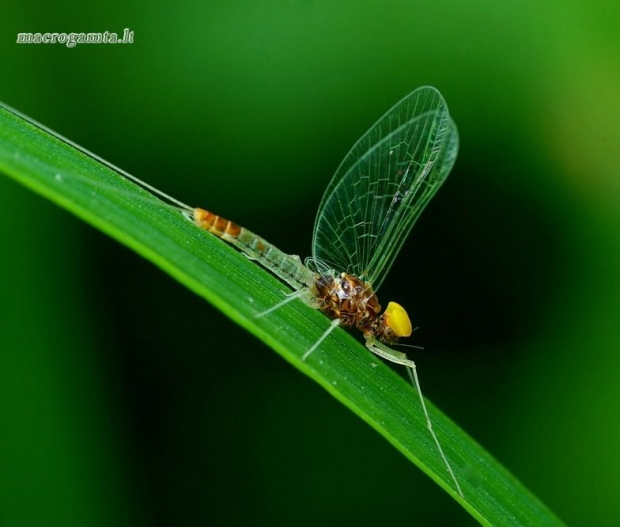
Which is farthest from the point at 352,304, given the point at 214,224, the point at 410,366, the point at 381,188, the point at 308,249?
the point at 214,224

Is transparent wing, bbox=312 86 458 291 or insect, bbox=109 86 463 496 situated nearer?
insect, bbox=109 86 463 496

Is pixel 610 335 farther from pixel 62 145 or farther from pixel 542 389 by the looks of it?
pixel 62 145

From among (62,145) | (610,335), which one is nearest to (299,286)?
(62,145)

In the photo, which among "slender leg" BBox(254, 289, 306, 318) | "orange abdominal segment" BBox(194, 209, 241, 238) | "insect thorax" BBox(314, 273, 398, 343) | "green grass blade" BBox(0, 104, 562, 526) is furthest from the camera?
"insect thorax" BBox(314, 273, 398, 343)

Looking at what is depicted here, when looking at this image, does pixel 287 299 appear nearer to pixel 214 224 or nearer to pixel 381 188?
pixel 214 224

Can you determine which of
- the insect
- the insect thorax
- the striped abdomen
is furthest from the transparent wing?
the striped abdomen

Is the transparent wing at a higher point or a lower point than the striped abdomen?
higher

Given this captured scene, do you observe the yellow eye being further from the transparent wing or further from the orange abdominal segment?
the orange abdominal segment
